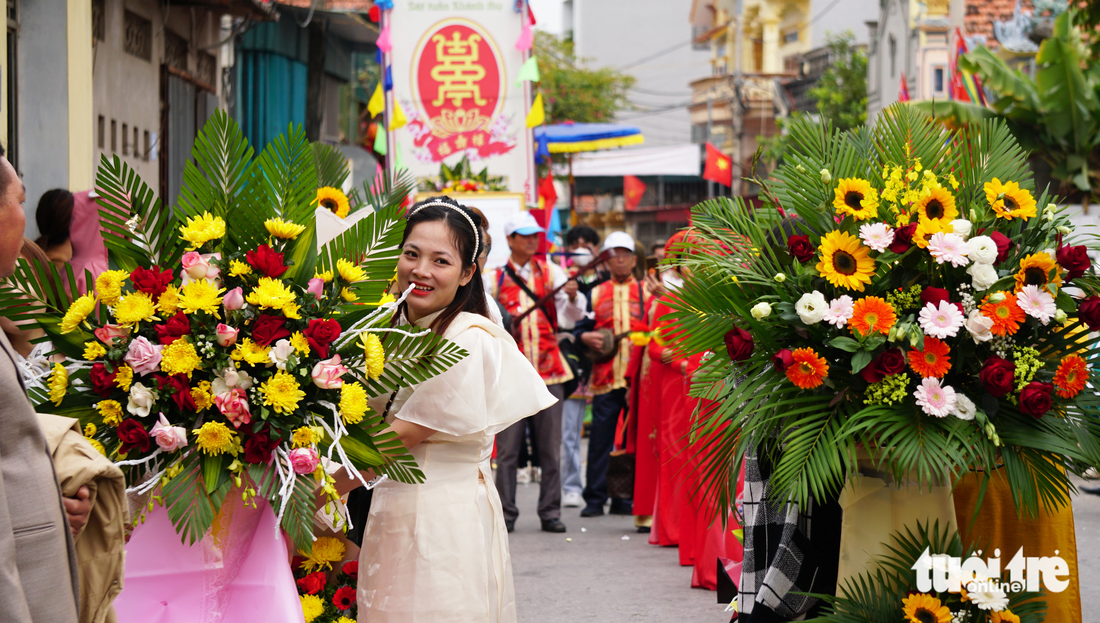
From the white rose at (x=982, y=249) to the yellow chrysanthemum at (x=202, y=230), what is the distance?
6.55ft

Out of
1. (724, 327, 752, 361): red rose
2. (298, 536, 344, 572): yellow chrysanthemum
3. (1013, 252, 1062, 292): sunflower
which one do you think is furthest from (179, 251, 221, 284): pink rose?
(1013, 252, 1062, 292): sunflower

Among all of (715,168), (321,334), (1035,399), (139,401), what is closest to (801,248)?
(1035,399)

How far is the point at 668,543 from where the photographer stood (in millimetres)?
7020

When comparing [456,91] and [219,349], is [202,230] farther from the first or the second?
[456,91]

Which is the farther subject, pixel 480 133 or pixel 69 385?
pixel 480 133

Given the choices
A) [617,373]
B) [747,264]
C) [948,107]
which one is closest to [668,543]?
[617,373]

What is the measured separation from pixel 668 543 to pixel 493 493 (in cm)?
412

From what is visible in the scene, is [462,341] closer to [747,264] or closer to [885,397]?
[747,264]

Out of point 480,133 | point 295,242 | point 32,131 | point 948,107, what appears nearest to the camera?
point 295,242

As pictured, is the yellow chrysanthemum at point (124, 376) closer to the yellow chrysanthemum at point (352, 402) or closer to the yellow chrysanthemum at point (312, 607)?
the yellow chrysanthemum at point (352, 402)

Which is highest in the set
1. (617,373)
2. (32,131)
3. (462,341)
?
(32,131)

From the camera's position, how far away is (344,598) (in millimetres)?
3420

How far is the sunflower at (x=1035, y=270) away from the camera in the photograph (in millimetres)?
3006

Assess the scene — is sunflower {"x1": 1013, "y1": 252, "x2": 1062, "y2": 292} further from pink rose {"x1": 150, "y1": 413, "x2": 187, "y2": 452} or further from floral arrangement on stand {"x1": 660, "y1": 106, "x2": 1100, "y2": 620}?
pink rose {"x1": 150, "y1": 413, "x2": 187, "y2": 452}
